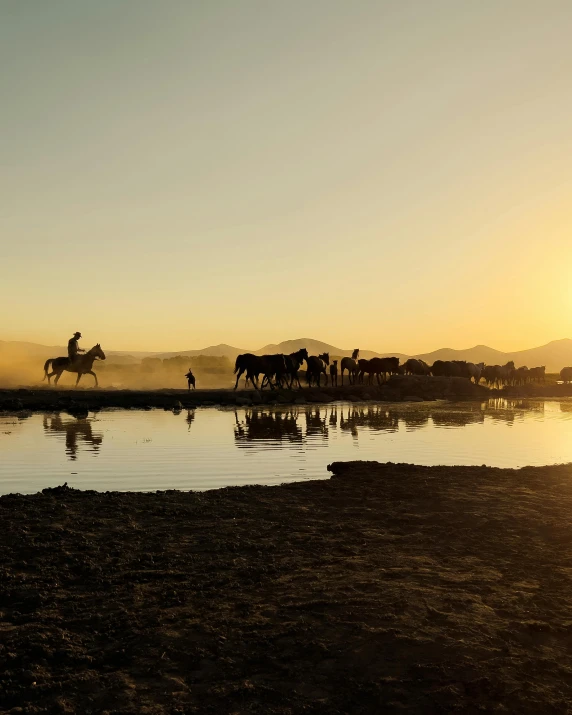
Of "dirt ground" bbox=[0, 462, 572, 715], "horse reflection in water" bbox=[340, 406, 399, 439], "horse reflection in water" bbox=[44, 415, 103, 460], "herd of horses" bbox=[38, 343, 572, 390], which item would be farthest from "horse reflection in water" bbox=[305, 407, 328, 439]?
"herd of horses" bbox=[38, 343, 572, 390]

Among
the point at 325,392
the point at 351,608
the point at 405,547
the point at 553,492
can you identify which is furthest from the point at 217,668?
the point at 325,392

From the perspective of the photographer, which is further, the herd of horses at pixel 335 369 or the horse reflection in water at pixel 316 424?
the herd of horses at pixel 335 369

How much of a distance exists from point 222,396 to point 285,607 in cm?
3595

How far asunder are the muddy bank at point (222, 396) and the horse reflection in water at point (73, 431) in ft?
14.4

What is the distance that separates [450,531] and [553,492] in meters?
3.46

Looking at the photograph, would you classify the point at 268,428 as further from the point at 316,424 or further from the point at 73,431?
the point at 73,431

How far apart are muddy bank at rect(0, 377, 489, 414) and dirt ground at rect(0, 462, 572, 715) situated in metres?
23.2

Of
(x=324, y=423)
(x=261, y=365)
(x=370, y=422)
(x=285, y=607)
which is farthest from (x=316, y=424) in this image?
(x=261, y=365)

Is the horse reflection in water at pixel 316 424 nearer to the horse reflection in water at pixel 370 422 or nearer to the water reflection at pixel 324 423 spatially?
the water reflection at pixel 324 423

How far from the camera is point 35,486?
37.1ft

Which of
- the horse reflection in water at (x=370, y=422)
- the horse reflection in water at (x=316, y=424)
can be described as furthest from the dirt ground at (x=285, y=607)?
the horse reflection in water at (x=370, y=422)

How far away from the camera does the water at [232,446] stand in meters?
12.5

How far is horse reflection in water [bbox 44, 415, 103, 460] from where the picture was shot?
16734 millimetres

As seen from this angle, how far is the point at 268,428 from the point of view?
2247 cm
